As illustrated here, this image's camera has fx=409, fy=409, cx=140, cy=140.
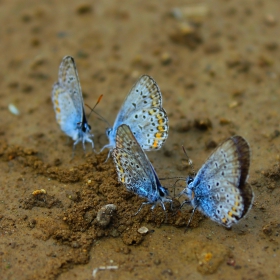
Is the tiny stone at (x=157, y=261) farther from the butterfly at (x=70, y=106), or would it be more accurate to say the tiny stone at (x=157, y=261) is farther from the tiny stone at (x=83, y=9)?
the tiny stone at (x=83, y=9)

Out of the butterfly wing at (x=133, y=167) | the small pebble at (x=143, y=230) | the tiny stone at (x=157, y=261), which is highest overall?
the butterfly wing at (x=133, y=167)

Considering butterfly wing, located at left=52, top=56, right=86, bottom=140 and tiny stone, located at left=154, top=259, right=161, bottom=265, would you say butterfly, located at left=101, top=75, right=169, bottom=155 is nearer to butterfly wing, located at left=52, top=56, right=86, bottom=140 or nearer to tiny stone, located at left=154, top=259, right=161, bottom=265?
butterfly wing, located at left=52, top=56, right=86, bottom=140

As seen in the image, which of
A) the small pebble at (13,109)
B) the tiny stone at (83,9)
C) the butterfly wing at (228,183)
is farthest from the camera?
→ the tiny stone at (83,9)

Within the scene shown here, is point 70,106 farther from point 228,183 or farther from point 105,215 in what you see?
point 228,183

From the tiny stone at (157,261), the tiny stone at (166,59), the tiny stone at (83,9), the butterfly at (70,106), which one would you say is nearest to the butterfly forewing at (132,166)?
the tiny stone at (157,261)

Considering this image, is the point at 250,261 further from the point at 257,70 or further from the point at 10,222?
the point at 257,70

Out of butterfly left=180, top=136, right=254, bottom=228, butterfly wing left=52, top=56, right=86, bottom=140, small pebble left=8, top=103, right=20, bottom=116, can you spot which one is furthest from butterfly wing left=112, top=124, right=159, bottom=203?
small pebble left=8, top=103, right=20, bottom=116
